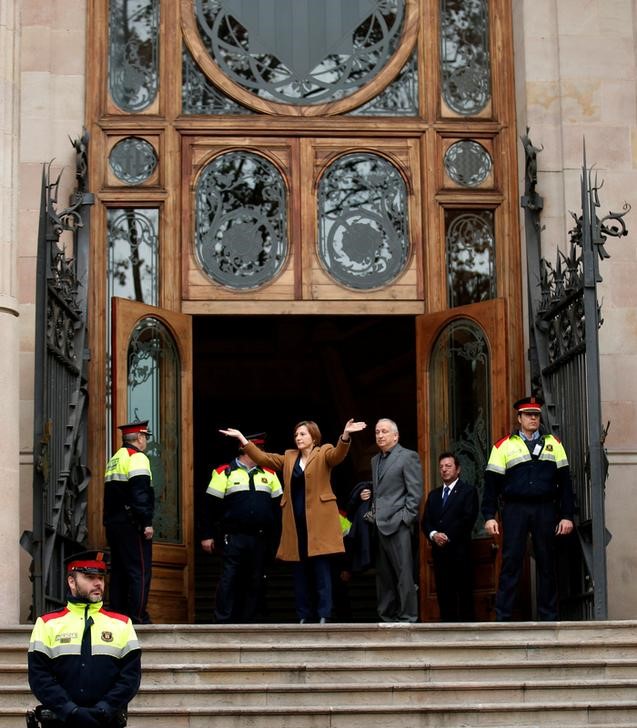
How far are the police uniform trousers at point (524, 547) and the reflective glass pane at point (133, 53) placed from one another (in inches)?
221

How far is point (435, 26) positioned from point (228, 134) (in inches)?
90.4

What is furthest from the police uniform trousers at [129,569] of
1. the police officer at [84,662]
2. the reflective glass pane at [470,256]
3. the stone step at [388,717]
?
the police officer at [84,662]

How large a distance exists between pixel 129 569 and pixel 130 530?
32cm

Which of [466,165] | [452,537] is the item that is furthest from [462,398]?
[466,165]

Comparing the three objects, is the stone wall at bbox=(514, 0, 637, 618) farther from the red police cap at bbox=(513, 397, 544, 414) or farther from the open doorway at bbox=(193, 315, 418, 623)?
the open doorway at bbox=(193, 315, 418, 623)

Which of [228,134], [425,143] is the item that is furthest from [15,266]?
[425,143]

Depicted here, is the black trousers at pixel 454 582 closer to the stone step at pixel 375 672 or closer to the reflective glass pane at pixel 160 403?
the reflective glass pane at pixel 160 403

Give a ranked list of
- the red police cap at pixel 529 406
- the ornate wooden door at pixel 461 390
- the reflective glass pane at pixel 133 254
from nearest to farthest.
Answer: the red police cap at pixel 529 406 → the ornate wooden door at pixel 461 390 → the reflective glass pane at pixel 133 254

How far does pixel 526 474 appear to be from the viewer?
50.6 feet

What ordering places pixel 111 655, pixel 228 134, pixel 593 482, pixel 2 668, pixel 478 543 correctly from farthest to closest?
pixel 228 134 → pixel 478 543 → pixel 593 482 → pixel 2 668 → pixel 111 655

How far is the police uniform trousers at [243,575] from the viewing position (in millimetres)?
15664

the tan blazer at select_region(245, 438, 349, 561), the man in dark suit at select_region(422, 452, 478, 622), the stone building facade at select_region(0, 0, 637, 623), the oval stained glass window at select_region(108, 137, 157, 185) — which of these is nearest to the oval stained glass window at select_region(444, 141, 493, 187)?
the stone building facade at select_region(0, 0, 637, 623)

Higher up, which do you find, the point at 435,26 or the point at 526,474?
the point at 435,26

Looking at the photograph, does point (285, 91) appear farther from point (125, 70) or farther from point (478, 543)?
point (478, 543)
